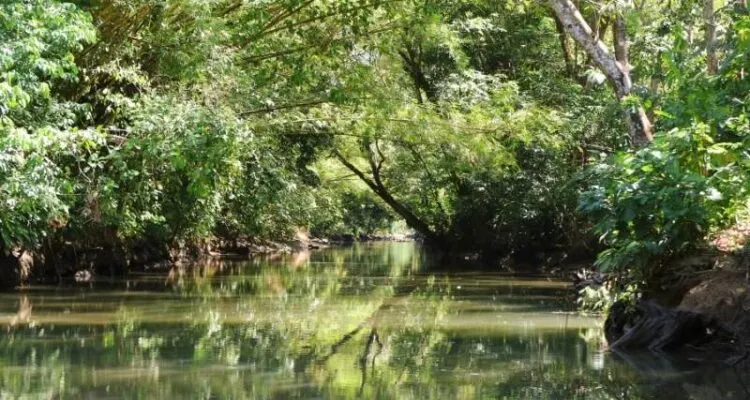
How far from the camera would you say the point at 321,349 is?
9.77m

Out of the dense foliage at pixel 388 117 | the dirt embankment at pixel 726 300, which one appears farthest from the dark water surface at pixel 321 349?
the dense foliage at pixel 388 117

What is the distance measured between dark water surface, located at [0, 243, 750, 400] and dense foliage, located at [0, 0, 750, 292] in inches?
55.4

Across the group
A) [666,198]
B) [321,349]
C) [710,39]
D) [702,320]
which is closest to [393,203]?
[710,39]

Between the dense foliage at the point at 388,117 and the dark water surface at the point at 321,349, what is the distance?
141 centimetres

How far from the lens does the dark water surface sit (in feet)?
25.0

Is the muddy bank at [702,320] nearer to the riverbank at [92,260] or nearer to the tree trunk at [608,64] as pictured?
the tree trunk at [608,64]

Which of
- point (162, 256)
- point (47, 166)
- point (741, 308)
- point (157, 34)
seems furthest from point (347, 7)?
point (162, 256)

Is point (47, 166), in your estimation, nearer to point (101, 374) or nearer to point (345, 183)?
point (101, 374)

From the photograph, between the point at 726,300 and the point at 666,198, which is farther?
the point at 726,300

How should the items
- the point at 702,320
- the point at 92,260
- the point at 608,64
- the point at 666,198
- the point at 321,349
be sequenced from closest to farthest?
the point at 666,198, the point at 702,320, the point at 321,349, the point at 608,64, the point at 92,260

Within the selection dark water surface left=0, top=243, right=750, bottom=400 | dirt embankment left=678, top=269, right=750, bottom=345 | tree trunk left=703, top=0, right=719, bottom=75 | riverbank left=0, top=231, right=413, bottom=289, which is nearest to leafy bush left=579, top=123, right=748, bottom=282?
dirt embankment left=678, top=269, right=750, bottom=345

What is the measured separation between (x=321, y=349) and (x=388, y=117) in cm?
1053

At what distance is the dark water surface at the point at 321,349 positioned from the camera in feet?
25.0

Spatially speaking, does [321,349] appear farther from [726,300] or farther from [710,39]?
[710,39]
